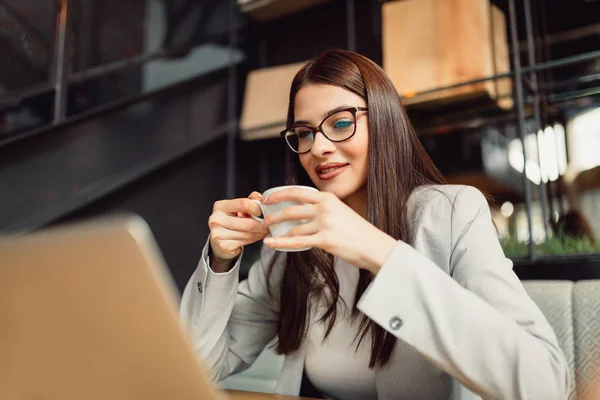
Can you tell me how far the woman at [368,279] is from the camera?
780 mm

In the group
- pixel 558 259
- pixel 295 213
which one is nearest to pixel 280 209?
pixel 295 213

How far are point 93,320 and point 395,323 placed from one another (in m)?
0.49

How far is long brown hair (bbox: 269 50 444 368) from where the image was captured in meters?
1.18

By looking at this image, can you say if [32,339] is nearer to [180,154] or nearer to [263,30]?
[180,154]

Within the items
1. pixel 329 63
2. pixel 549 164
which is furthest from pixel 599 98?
pixel 329 63

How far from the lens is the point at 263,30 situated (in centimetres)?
439

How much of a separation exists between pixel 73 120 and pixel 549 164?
112 inches

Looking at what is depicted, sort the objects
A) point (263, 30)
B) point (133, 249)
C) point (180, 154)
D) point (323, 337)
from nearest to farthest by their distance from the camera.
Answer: point (133, 249), point (323, 337), point (180, 154), point (263, 30)

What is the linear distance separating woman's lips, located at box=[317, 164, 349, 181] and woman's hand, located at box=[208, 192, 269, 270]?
0.23m

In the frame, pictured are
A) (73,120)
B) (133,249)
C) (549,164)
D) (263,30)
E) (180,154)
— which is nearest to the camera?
(133,249)

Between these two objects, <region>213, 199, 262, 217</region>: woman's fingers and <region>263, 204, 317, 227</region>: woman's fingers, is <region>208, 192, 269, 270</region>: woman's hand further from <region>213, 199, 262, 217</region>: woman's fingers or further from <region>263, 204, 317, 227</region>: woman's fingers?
<region>263, 204, 317, 227</region>: woman's fingers

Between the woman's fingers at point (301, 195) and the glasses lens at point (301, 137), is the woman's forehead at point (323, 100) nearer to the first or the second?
the glasses lens at point (301, 137)

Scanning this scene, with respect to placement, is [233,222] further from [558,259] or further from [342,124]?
[558,259]

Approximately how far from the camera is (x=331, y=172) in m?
1.25
